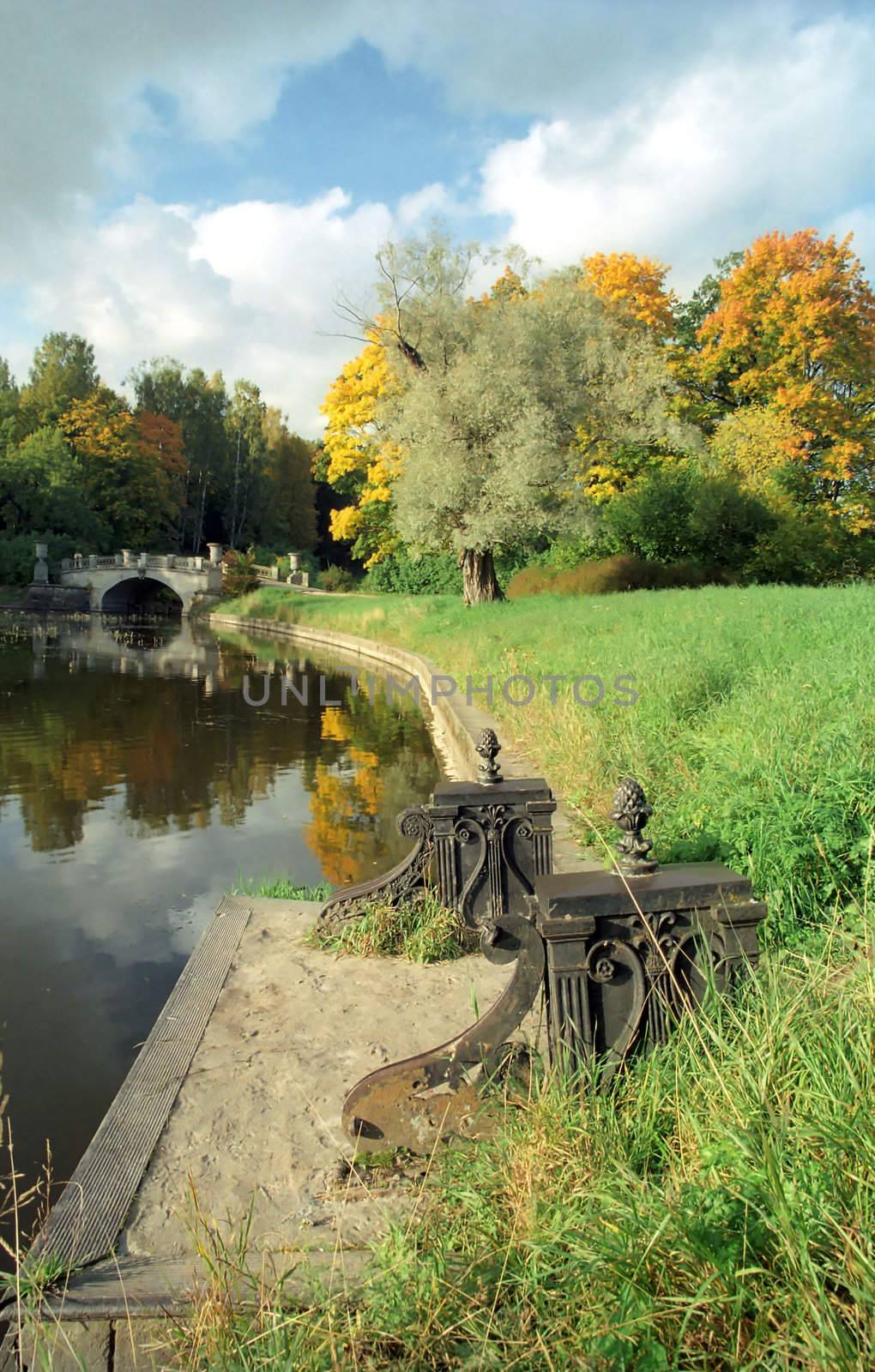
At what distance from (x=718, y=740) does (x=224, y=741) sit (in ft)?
28.1

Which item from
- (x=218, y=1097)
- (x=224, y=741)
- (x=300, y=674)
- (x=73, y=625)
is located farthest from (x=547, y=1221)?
(x=73, y=625)

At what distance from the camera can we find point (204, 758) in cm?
1170

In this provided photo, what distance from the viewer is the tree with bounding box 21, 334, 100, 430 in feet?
181

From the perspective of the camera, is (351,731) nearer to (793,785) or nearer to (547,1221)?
(793,785)

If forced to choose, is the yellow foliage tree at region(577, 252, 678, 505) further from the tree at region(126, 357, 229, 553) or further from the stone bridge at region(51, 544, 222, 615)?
the tree at region(126, 357, 229, 553)

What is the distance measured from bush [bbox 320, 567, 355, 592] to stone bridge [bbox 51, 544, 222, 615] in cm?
599

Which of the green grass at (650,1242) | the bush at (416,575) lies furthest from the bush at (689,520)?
the green grass at (650,1242)

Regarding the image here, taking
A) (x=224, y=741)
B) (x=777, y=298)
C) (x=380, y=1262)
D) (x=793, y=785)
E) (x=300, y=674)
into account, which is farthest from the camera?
(x=777, y=298)

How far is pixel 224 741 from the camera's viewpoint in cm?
1278

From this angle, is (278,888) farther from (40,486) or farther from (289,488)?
(289,488)

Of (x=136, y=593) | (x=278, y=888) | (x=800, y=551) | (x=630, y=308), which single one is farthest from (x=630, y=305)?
(x=136, y=593)

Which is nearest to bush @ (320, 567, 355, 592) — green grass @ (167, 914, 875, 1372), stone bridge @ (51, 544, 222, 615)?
stone bridge @ (51, 544, 222, 615)

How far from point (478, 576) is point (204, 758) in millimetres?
13692

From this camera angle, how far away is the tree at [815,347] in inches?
1106
